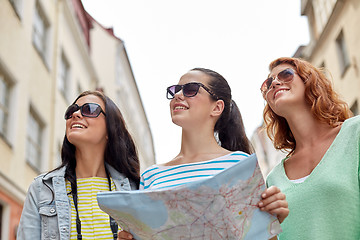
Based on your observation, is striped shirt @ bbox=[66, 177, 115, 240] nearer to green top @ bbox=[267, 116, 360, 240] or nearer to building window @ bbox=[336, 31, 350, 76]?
green top @ bbox=[267, 116, 360, 240]

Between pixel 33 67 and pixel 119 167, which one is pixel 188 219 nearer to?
pixel 119 167

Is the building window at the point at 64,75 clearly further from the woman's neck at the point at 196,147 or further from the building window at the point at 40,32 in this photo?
the woman's neck at the point at 196,147

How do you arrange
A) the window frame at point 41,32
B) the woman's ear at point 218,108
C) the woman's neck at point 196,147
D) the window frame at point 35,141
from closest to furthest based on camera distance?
1. the woman's neck at point 196,147
2. the woman's ear at point 218,108
3. the window frame at point 35,141
4. the window frame at point 41,32

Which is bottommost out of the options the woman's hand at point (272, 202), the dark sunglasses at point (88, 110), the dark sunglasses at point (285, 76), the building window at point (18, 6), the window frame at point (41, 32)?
the woman's hand at point (272, 202)

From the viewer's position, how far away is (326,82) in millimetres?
3658

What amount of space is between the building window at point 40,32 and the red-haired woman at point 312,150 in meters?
14.0

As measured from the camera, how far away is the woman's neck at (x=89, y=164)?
12.5ft

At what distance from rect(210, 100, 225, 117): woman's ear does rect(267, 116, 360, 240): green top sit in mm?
633

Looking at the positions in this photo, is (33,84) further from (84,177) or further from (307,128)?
(307,128)

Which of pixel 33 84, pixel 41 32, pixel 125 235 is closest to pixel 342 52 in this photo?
pixel 41 32

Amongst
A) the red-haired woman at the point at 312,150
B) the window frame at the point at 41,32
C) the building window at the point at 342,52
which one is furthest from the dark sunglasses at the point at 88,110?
the building window at the point at 342,52

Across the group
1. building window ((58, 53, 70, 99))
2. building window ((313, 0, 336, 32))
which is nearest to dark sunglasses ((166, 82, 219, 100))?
building window ((313, 0, 336, 32))

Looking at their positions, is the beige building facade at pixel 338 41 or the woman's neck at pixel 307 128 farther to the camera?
the beige building facade at pixel 338 41

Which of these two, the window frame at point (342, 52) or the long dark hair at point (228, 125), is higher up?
the window frame at point (342, 52)
